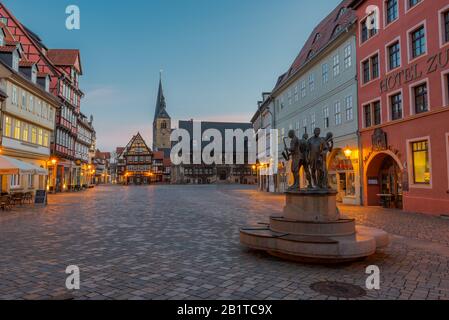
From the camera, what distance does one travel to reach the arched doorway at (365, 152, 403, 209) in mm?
18859

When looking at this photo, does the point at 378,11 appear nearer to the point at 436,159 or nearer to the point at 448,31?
the point at 448,31

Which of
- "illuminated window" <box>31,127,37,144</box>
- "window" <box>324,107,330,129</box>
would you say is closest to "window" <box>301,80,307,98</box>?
"window" <box>324,107,330,129</box>

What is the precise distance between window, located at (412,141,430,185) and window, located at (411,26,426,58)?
438cm

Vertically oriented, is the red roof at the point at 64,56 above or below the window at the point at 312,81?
above

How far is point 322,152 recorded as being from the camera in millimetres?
9156

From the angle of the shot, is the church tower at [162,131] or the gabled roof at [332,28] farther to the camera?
the church tower at [162,131]

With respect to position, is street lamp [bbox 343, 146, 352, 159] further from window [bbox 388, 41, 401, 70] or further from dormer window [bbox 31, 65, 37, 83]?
dormer window [bbox 31, 65, 37, 83]

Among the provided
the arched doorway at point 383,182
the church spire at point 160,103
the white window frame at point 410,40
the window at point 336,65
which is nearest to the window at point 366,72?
the window at point 336,65

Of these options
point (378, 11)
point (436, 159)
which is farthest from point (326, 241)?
point (378, 11)

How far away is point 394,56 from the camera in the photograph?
704 inches

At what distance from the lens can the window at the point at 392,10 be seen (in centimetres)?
1757

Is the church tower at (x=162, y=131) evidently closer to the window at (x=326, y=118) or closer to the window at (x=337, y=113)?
the window at (x=326, y=118)

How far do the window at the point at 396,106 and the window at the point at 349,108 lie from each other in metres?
3.66

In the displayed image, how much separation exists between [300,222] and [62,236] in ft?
23.1
